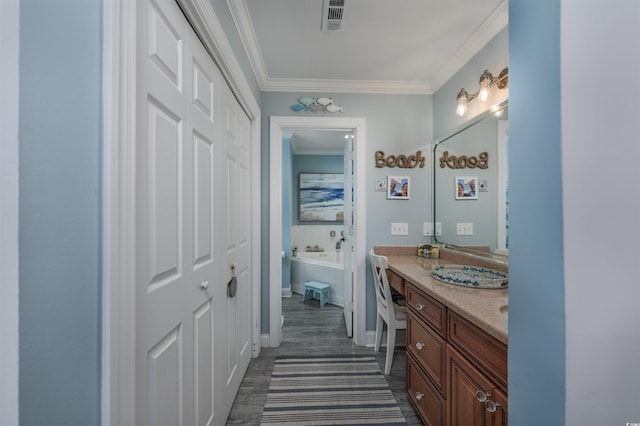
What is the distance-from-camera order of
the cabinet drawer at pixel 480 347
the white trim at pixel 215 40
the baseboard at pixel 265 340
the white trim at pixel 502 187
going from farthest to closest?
the baseboard at pixel 265 340
the white trim at pixel 502 187
the white trim at pixel 215 40
the cabinet drawer at pixel 480 347

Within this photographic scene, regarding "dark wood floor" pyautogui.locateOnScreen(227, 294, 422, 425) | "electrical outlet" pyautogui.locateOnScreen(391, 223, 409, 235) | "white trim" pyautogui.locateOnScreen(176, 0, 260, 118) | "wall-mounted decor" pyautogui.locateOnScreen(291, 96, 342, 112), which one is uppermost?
"wall-mounted decor" pyautogui.locateOnScreen(291, 96, 342, 112)

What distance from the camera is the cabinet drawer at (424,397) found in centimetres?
125

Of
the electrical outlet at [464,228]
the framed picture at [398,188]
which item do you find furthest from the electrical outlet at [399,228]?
the electrical outlet at [464,228]

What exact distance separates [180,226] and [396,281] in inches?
61.6

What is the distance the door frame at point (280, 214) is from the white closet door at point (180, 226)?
0.84 meters

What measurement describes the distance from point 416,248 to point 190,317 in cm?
207

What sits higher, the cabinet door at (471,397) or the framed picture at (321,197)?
the framed picture at (321,197)

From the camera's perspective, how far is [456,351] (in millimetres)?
1134

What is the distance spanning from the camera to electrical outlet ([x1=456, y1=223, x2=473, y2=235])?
199 cm

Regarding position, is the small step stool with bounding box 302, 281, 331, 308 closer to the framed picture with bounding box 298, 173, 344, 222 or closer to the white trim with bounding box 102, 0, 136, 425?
the framed picture with bounding box 298, 173, 344, 222

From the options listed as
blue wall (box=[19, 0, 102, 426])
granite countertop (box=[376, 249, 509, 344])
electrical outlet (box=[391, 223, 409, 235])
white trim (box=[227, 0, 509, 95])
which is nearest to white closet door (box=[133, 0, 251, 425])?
blue wall (box=[19, 0, 102, 426])

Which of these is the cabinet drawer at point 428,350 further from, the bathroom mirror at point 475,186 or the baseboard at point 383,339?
the baseboard at point 383,339

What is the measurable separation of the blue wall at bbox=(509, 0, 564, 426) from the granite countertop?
29 centimetres

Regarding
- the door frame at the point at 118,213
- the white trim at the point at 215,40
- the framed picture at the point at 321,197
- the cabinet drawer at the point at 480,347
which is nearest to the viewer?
the door frame at the point at 118,213
